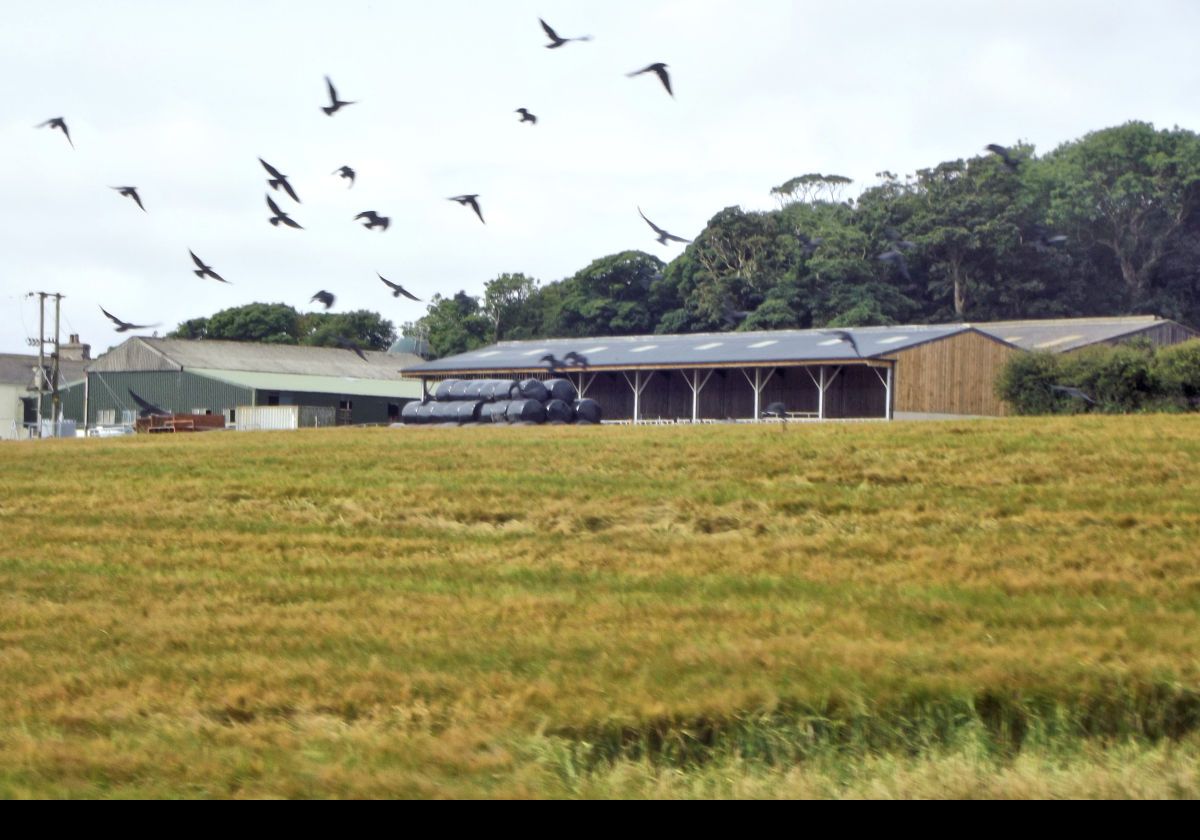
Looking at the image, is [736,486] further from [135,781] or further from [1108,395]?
[1108,395]

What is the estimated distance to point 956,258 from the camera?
7219 centimetres

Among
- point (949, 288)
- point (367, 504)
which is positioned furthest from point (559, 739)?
point (949, 288)

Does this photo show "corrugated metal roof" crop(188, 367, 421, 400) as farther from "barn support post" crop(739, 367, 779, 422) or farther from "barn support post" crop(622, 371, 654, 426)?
"barn support post" crop(739, 367, 779, 422)

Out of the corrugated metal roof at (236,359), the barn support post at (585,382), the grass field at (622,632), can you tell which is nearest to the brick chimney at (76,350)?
the corrugated metal roof at (236,359)

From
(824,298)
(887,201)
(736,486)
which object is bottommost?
(736,486)

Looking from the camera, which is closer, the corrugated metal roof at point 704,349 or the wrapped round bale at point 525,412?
the wrapped round bale at point 525,412

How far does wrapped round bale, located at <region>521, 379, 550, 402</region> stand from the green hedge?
50.9 ft

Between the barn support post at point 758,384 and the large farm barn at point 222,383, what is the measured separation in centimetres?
2258

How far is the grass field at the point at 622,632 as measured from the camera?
28.1 feet

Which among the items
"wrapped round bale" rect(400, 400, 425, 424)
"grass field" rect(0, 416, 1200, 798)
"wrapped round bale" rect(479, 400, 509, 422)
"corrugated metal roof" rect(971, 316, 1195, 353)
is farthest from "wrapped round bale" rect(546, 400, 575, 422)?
"grass field" rect(0, 416, 1200, 798)

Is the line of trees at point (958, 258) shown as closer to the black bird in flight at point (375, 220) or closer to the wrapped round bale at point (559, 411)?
the wrapped round bale at point (559, 411)

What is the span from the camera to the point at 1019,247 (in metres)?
73.1

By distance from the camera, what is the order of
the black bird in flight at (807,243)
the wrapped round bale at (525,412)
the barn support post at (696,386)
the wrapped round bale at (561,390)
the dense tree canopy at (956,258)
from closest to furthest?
the black bird in flight at (807,243) < the wrapped round bale at (525,412) < the wrapped round bale at (561,390) < the barn support post at (696,386) < the dense tree canopy at (956,258)
